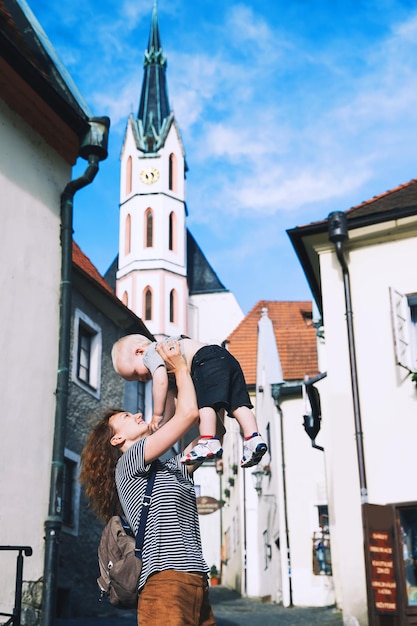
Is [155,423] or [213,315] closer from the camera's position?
[155,423]

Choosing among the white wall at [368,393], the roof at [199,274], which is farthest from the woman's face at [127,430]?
the roof at [199,274]

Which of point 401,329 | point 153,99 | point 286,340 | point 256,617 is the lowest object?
point 256,617

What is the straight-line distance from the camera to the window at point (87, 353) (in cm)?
1709

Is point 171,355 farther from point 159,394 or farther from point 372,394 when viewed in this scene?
point 372,394

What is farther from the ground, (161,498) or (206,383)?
(206,383)

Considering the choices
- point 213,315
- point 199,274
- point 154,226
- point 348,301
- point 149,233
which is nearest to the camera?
point 348,301

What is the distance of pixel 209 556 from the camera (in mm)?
41625

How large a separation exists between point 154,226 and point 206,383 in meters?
55.3

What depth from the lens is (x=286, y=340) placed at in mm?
26406

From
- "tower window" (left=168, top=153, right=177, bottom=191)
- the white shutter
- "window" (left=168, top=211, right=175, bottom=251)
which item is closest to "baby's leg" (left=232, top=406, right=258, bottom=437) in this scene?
the white shutter

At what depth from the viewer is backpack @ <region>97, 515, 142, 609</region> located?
11.6ft

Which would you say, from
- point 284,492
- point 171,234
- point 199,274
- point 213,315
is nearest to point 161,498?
point 284,492

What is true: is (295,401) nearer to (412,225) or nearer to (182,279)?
(412,225)

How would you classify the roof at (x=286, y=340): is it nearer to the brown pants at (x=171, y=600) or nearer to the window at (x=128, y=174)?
the brown pants at (x=171, y=600)
